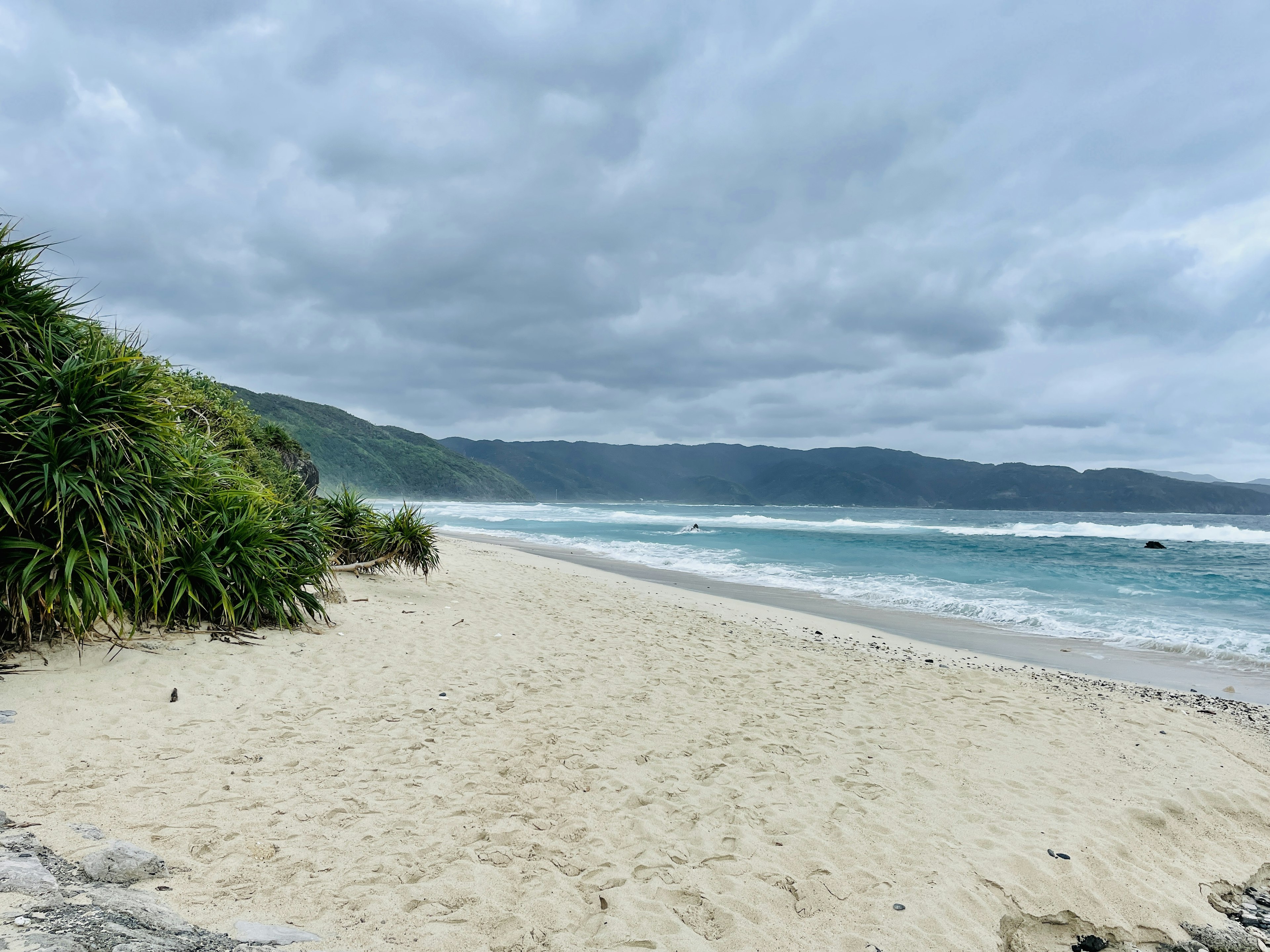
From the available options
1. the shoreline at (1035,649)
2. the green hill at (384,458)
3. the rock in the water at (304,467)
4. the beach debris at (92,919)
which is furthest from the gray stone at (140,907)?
the green hill at (384,458)

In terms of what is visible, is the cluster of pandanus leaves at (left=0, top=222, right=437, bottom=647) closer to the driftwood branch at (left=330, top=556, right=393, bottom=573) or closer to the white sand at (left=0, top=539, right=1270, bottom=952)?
the white sand at (left=0, top=539, right=1270, bottom=952)

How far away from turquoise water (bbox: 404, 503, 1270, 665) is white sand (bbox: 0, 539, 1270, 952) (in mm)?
7021

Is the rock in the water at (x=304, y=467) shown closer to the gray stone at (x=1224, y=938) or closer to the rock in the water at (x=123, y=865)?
the rock in the water at (x=123, y=865)

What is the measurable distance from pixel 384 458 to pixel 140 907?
463 ft

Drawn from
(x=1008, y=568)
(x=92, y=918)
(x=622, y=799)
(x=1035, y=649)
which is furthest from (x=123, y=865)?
(x=1008, y=568)

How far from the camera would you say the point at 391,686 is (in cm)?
578

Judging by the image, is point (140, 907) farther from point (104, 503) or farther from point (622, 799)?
point (104, 503)

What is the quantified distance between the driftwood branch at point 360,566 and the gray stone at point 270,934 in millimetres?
7955

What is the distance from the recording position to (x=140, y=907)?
7.69ft

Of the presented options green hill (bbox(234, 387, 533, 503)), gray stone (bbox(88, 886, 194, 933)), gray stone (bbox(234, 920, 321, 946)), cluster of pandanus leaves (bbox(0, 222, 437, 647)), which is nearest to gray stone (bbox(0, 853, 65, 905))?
gray stone (bbox(88, 886, 194, 933))

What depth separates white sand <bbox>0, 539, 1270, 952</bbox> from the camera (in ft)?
9.41

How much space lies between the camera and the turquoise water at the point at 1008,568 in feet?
41.8

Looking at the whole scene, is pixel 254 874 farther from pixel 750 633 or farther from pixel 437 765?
pixel 750 633

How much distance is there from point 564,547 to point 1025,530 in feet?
152
